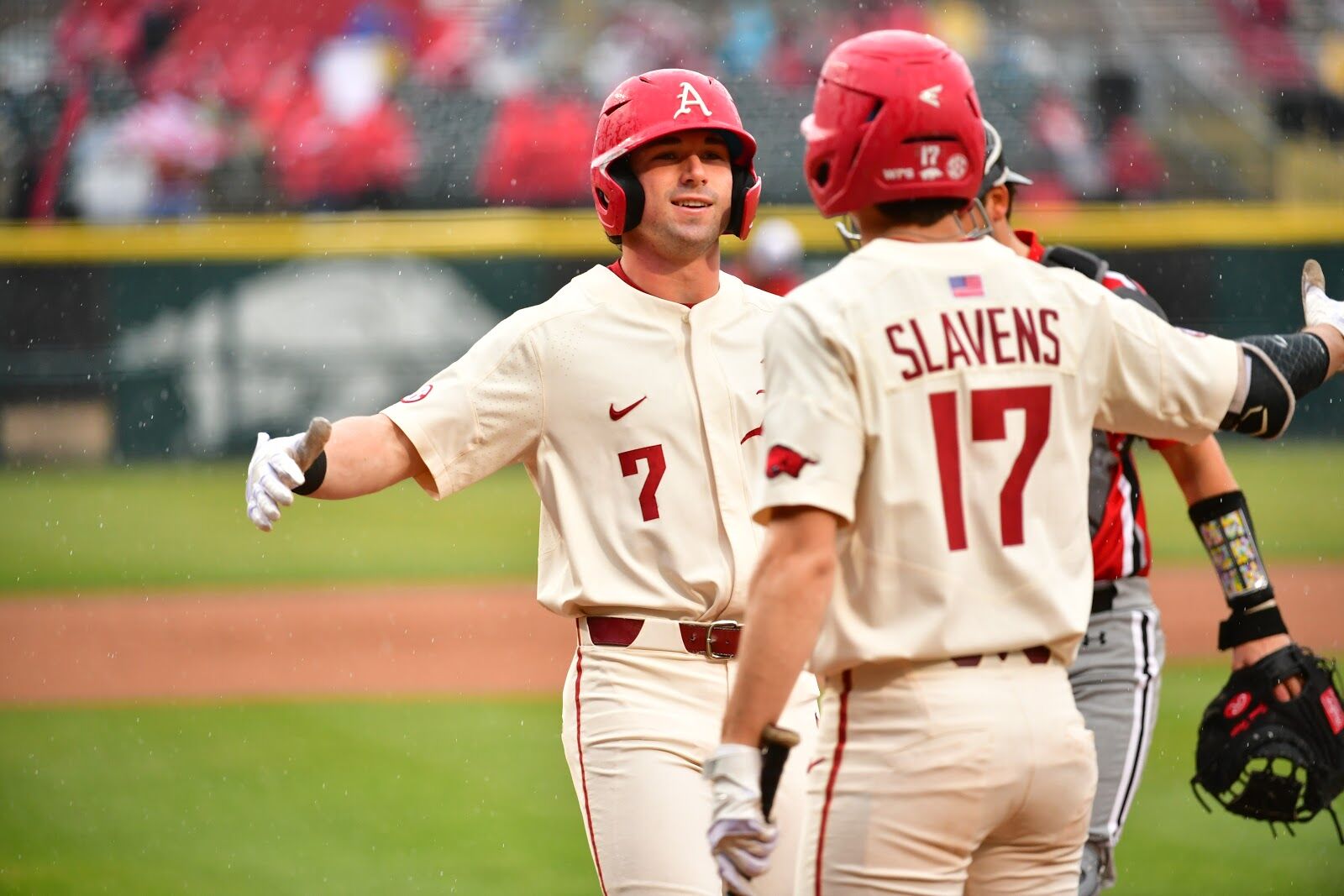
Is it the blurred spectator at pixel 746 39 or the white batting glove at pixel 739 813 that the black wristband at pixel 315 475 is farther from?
the blurred spectator at pixel 746 39

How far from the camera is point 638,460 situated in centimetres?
313

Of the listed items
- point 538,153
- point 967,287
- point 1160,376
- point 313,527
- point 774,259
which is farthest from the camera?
point 538,153

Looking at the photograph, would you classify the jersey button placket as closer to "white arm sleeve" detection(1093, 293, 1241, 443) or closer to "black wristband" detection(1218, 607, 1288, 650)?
"white arm sleeve" detection(1093, 293, 1241, 443)

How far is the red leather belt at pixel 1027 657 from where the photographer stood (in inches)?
86.7

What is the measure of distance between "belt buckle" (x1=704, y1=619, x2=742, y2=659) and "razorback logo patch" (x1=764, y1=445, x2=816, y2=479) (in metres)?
0.95

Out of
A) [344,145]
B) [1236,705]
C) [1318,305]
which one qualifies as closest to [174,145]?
[344,145]

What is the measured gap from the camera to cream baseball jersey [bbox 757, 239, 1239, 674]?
2.16 metres

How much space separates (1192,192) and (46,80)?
449 inches

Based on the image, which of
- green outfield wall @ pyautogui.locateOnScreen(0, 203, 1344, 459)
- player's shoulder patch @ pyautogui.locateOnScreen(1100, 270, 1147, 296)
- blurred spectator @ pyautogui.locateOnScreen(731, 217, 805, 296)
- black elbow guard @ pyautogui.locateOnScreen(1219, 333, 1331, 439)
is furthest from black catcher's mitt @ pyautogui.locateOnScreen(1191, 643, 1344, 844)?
green outfield wall @ pyautogui.locateOnScreen(0, 203, 1344, 459)

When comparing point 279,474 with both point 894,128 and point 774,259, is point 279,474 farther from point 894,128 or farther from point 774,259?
point 774,259

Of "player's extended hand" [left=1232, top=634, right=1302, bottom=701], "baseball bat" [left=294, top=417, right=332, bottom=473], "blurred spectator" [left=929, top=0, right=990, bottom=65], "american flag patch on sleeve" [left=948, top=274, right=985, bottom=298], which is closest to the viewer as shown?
"american flag patch on sleeve" [left=948, top=274, right=985, bottom=298]

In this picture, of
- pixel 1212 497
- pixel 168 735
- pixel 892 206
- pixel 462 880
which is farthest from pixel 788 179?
pixel 892 206

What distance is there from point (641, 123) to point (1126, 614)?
1443mm

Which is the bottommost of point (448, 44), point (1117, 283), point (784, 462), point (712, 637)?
point (712, 637)
